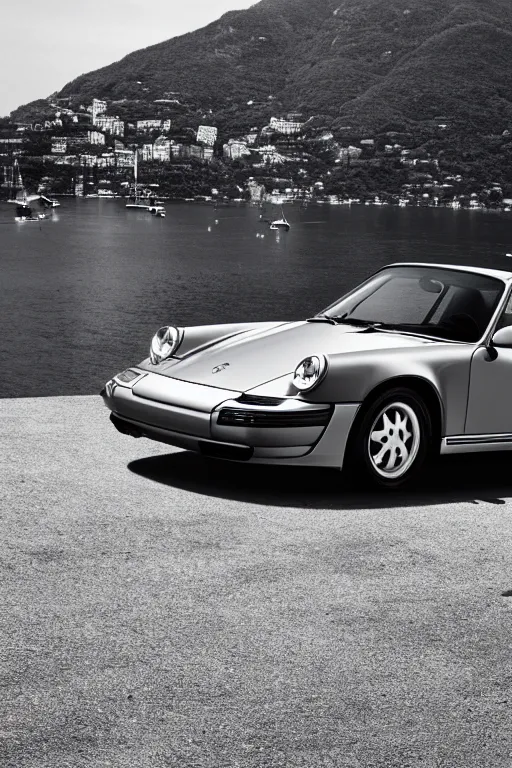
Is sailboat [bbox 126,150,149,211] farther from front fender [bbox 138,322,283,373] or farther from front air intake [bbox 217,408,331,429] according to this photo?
front air intake [bbox 217,408,331,429]

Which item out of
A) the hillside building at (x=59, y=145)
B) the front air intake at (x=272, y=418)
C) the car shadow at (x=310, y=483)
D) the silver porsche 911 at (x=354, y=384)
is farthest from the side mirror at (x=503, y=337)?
the hillside building at (x=59, y=145)

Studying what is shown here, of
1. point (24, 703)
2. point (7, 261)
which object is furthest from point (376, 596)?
point (7, 261)

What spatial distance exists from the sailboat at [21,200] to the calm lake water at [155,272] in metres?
3.08

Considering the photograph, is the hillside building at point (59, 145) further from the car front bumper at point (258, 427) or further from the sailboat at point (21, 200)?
the car front bumper at point (258, 427)

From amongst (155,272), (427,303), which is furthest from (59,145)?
(427,303)

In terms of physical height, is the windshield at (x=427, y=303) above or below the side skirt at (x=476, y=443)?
above

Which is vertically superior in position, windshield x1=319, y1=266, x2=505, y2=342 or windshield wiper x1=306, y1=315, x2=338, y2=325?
windshield x1=319, y1=266, x2=505, y2=342

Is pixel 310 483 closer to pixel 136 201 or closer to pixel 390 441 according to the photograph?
pixel 390 441

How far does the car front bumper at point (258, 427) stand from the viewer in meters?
5.62

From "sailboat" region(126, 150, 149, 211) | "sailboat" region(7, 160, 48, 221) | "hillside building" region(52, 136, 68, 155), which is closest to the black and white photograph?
"sailboat" region(7, 160, 48, 221)

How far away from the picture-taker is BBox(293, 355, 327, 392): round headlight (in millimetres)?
5695

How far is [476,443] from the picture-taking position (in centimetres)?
621

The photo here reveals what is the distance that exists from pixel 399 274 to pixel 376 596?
3206 mm

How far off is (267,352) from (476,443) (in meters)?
1.28
